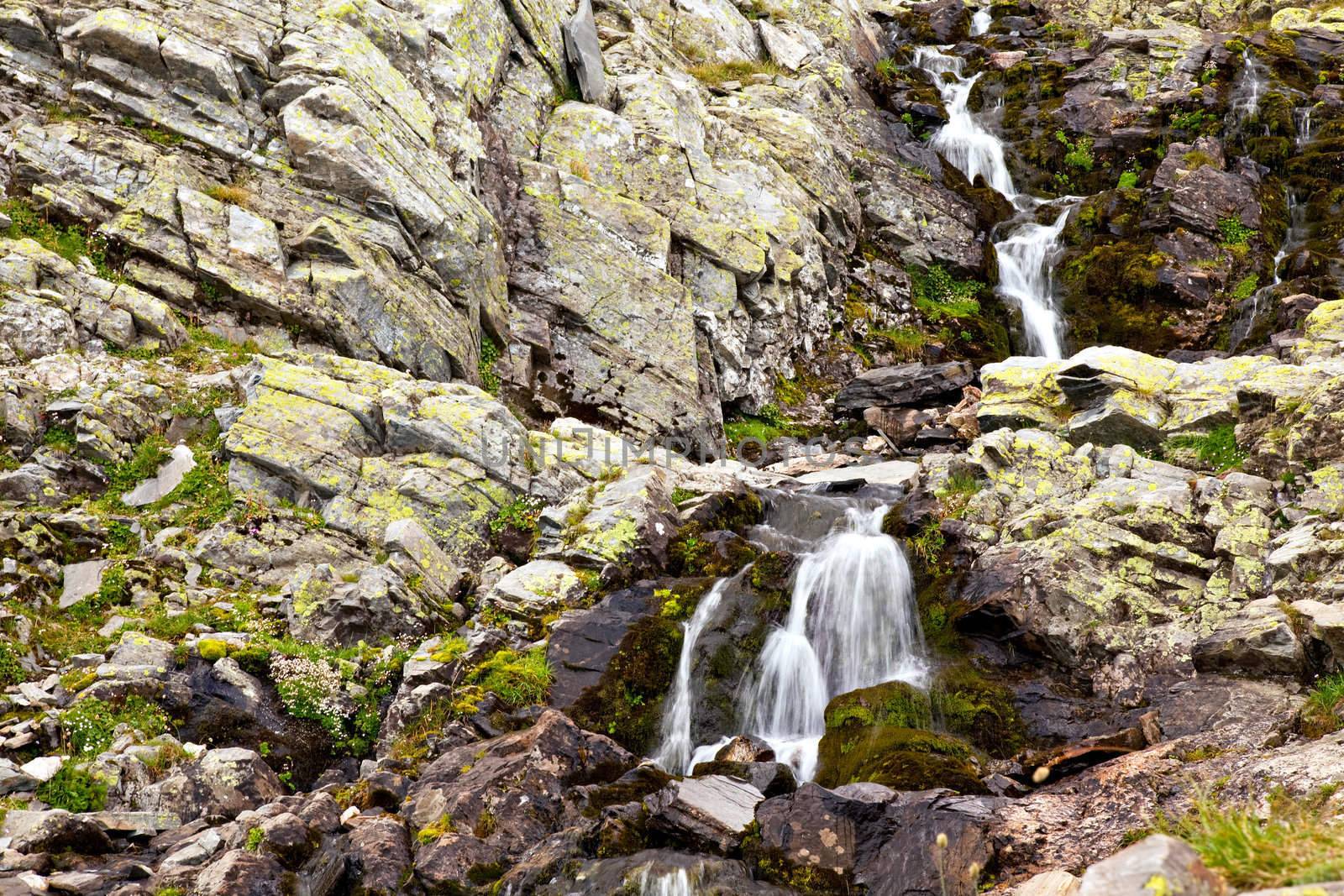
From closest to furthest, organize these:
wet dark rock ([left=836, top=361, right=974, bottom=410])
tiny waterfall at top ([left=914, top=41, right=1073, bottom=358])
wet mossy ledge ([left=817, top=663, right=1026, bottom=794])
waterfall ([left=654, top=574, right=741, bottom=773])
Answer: wet mossy ledge ([left=817, top=663, right=1026, bottom=794]) < waterfall ([left=654, top=574, right=741, bottom=773]) < wet dark rock ([left=836, top=361, right=974, bottom=410]) < tiny waterfall at top ([left=914, top=41, right=1073, bottom=358])

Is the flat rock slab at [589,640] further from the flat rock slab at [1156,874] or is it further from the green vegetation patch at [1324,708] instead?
the flat rock slab at [1156,874]

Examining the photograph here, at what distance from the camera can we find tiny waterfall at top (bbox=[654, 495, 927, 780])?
1117 centimetres

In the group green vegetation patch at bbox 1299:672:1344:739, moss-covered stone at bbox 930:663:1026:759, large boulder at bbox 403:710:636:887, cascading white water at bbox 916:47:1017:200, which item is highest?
cascading white water at bbox 916:47:1017:200

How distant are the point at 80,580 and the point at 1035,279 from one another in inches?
933

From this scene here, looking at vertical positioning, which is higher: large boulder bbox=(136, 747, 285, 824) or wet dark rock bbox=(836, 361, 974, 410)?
large boulder bbox=(136, 747, 285, 824)

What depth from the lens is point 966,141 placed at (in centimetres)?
3055

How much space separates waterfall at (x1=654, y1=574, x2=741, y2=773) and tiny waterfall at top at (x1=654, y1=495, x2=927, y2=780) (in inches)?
0.4

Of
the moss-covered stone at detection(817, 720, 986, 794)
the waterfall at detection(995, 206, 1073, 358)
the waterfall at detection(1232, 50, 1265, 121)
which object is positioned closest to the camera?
the moss-covered stone at detection(817, 720, 986, 794)

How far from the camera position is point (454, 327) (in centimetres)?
1773

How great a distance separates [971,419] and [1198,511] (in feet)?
23.9

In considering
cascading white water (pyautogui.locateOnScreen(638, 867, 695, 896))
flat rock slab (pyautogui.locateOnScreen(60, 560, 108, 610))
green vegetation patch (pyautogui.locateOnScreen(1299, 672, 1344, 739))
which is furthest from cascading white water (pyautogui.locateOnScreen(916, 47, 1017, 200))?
flat rock slab (pyautogui.locateOnScreen(60, 560, 108, 610))

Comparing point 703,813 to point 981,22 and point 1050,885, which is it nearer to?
Result: point 1050,885

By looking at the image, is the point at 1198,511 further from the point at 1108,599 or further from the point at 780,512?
the point at 780,512

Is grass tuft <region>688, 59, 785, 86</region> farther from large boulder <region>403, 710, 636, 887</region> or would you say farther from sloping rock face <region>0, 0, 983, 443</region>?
large boulder <region>403, 710, 636, 887</region>
